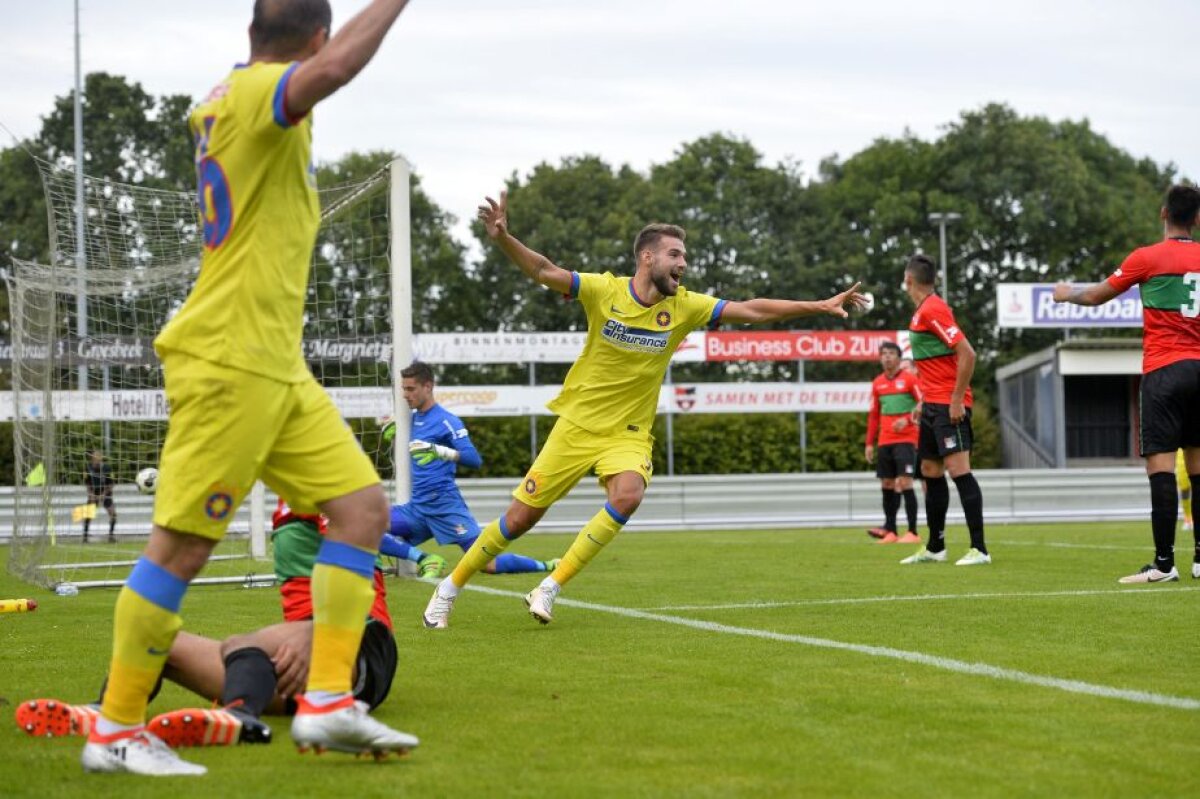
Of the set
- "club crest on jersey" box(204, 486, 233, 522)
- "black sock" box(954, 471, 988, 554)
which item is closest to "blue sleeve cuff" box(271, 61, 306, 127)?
"club crest on jersey" box(204, 486, 233, 522)

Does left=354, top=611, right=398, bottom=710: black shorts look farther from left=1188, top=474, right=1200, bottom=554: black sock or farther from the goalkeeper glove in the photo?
the goalkeeper glove

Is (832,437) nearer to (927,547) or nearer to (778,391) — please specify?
(778,391)

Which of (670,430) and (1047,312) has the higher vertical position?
(1047,312)

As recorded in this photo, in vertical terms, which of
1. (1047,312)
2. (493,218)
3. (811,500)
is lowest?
(811,500)

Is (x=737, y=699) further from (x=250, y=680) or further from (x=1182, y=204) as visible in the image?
(x=1182, y=204)

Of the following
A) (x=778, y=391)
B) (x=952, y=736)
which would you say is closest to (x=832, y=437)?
(x=778, y=391)

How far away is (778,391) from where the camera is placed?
42.7m

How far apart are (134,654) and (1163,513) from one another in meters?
7.64

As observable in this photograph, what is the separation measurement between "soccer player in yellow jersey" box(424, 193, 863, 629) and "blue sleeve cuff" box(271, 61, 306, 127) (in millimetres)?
4161

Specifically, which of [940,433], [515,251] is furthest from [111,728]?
[940,433]

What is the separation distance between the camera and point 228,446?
4.12 meters

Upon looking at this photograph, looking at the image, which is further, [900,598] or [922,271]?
[922,271]

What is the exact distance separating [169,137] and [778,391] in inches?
1539

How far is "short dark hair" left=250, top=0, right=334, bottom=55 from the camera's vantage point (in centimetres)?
431
